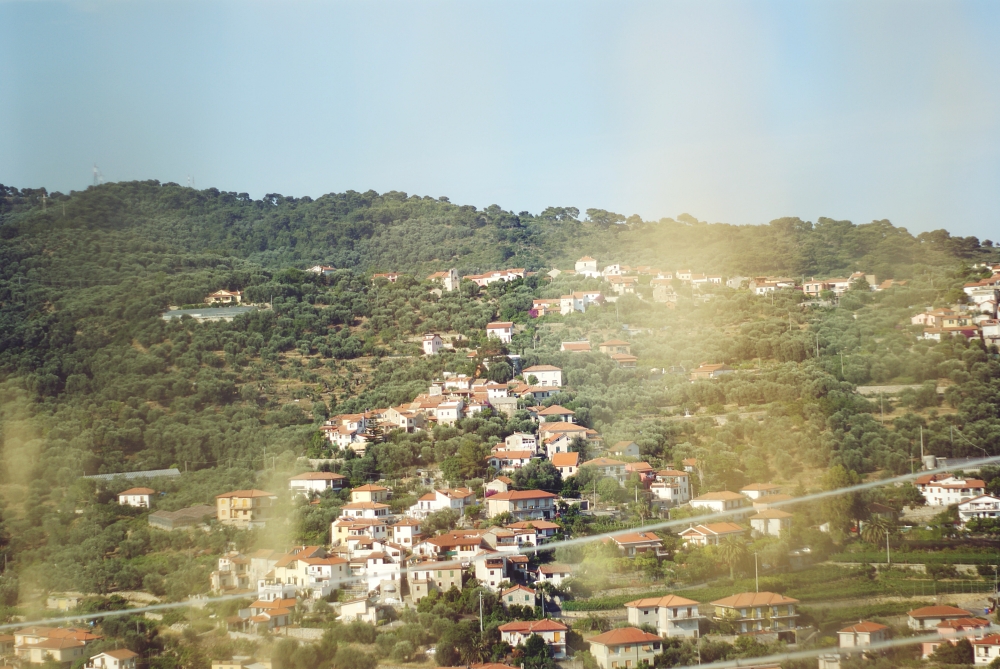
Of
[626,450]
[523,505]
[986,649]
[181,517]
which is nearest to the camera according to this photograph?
[986,649]

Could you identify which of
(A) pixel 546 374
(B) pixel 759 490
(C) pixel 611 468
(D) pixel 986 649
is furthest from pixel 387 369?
(D) pixel 986 649

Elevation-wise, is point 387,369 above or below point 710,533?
above

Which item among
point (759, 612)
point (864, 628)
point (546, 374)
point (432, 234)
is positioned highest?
Answer: point (432, 234)

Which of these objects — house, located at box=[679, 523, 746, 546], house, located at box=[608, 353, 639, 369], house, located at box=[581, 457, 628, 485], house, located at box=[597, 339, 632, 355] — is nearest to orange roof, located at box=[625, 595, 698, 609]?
house, located at box=[679, 523, 746, 546]

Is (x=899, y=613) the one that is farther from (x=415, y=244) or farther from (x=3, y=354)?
(x=415, y=244)

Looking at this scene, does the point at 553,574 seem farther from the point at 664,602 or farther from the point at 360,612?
the point at 360,612

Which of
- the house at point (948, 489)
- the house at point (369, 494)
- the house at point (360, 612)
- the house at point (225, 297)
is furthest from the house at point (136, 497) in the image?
the house at point (948, 489)
